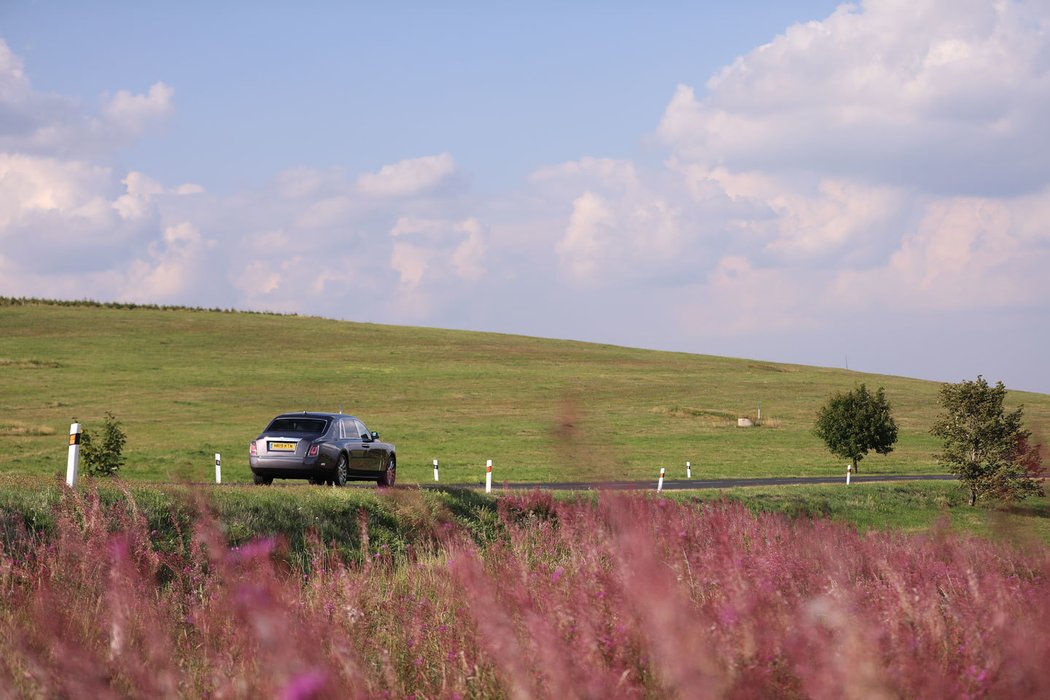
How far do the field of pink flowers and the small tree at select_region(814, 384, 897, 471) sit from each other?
129 ft

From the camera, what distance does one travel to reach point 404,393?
62.9 m

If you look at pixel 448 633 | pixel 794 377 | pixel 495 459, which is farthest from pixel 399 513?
pixel 794 377

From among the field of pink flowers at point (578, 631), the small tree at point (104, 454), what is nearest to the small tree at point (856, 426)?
the small tree at point (104, 454)

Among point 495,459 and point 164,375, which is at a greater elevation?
point 164,375

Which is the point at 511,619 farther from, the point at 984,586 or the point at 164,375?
the point at 164,375

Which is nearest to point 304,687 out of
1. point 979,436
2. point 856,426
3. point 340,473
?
point 340,473

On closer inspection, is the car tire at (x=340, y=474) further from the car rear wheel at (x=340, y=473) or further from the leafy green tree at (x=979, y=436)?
the leafy green tree at (x=979, y=436)

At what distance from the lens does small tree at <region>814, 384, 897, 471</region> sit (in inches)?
1817

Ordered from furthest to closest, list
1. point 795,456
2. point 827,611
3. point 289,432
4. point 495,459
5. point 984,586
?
point 795,456 → point 495,459 → point 289,432 → point 984,586 → point 827,611

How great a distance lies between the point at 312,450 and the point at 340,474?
39.3 inches

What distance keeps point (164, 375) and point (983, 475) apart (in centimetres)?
4763

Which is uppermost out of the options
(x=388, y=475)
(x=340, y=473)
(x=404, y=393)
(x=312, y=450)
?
(x=404, y=393)

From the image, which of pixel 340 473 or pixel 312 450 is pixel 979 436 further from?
pixel 312 450

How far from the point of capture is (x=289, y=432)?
21.9 meters
